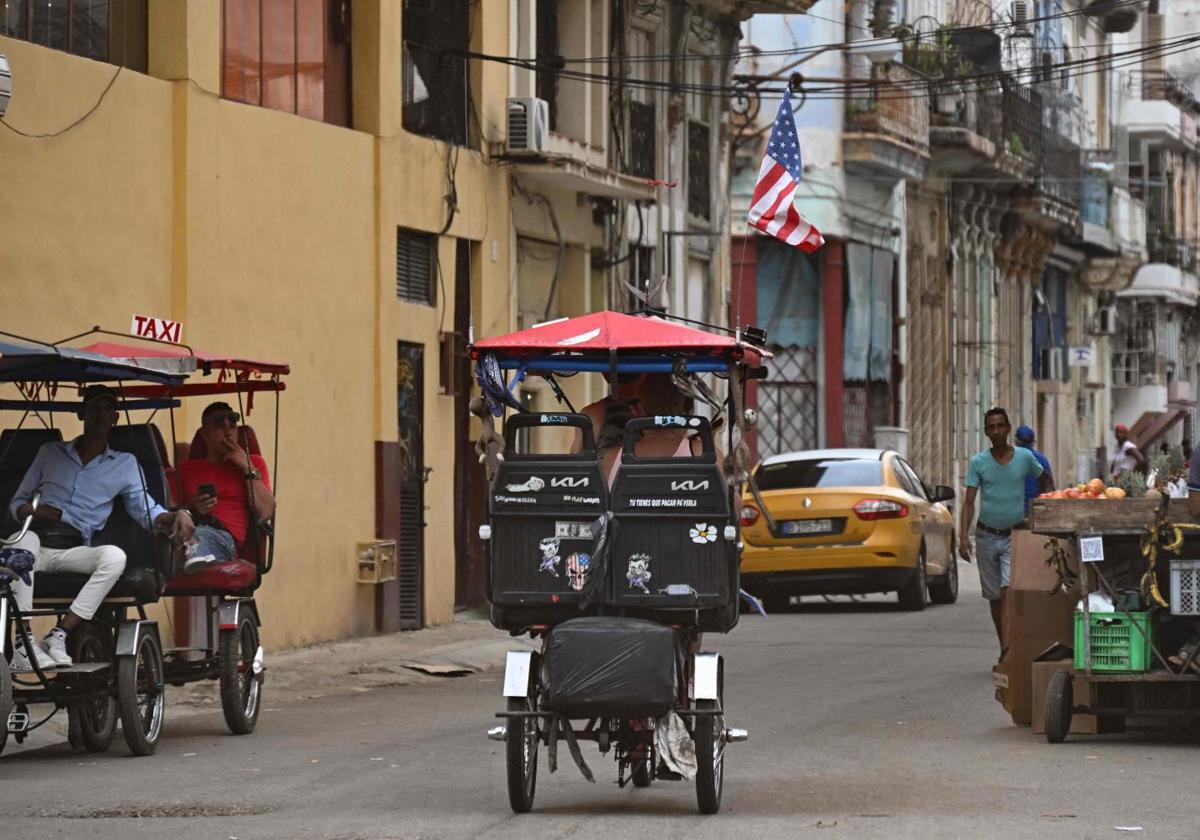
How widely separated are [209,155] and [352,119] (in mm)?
3604

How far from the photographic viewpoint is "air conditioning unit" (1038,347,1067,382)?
54.3 metres

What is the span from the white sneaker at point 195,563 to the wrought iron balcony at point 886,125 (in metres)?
24.5

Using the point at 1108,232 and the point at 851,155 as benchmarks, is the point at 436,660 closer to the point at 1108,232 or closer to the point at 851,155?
the point at 851,155

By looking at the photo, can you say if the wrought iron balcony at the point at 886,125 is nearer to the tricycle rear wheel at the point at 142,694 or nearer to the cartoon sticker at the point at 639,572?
the tricycle rear wheel at the point at 142,694

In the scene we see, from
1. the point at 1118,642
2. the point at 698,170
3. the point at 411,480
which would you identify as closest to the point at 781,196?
the point at 411,480

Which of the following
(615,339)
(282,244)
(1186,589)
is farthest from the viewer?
(282,244)

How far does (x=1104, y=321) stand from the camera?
59844 mm

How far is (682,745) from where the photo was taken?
1068 cm

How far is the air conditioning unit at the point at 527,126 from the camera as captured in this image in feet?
84.2

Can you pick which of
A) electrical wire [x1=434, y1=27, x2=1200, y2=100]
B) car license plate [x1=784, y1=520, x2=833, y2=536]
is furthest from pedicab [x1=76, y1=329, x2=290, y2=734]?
electrical wire [x1=434, y1=27, x2=1200, y2=100]

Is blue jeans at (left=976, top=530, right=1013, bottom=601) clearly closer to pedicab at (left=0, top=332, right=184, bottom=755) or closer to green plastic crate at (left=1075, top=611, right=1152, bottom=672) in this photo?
green plastic crate at (left=1075, top=611, right=1152, bottom=672)

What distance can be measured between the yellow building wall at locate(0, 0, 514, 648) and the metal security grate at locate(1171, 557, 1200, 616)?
25.3 feet

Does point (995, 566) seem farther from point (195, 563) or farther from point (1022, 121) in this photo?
point (1022, 121)

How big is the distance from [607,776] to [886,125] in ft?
91.0
